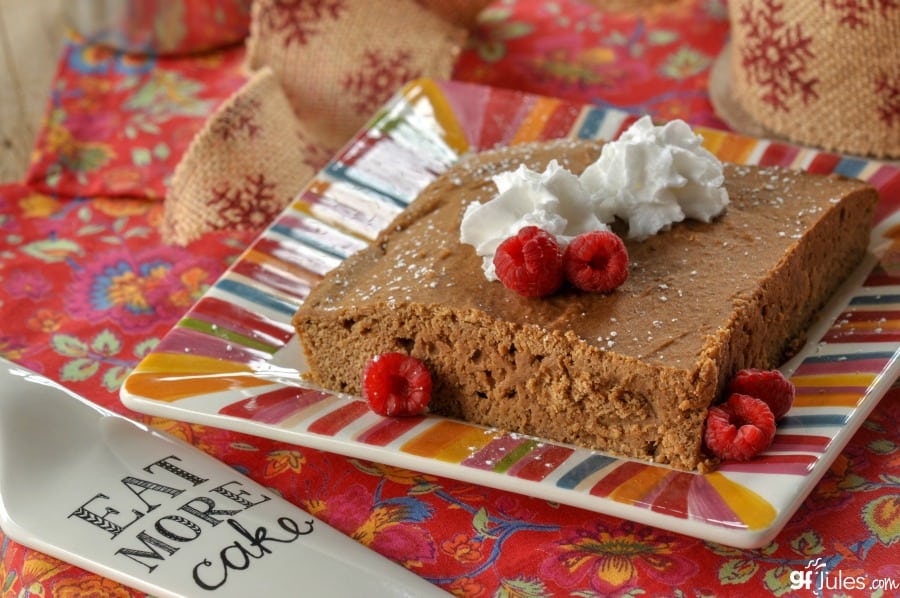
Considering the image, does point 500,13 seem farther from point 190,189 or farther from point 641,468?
point 641,468

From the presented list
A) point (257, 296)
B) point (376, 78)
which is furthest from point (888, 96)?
point (257, 296)

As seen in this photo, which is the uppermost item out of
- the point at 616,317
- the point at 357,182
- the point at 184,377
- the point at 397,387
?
the point at 616,317

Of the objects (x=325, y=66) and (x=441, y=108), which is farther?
(x=325, y=66)

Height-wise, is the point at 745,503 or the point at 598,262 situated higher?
the point at 598,262

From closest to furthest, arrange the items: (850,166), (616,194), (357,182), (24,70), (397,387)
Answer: (397,387), (616,194), (850,166), (357,182), (24,70)

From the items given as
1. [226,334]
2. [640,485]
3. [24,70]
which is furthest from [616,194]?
[24,70]

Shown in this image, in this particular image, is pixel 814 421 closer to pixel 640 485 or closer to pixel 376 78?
pixel 640 485

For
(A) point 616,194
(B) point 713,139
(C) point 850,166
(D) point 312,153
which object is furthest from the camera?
(D) point 312,153

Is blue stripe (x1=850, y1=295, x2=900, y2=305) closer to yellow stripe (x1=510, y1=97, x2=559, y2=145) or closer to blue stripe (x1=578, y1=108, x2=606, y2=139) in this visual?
blue stripe (x1=578, y1=108, x2=606, y2=139)
